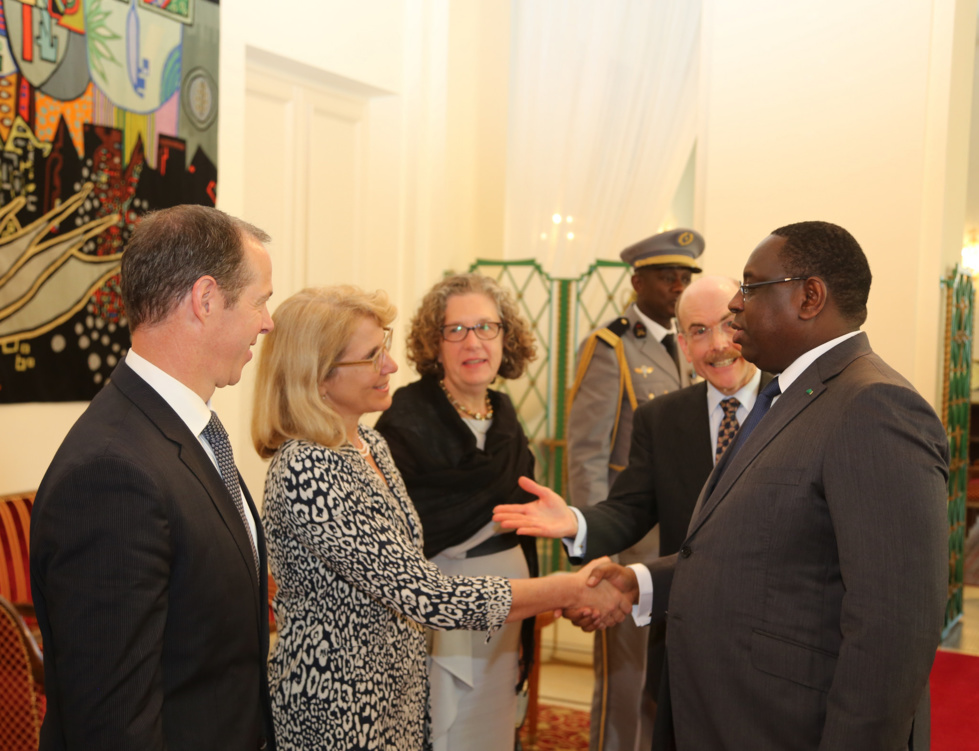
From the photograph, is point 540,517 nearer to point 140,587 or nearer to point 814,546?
point 814,546

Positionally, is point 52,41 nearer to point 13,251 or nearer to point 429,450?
point 13,251

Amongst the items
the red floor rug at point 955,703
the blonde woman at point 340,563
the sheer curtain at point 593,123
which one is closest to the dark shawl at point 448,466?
the blonde woman at point 340,563

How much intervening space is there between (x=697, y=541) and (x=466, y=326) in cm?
121

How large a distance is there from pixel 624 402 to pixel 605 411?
0.08 m

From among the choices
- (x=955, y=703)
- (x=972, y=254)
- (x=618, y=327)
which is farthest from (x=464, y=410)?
(x=972, y=254)

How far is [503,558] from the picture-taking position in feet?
8.17

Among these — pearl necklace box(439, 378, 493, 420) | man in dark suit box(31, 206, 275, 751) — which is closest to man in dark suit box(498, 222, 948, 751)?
man in dark suit box(31, 206, 275, 751)

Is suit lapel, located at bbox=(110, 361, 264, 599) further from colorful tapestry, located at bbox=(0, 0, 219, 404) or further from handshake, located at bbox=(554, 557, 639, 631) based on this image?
colorful tapestry, located at bbox=(0, 0, 219, 404)

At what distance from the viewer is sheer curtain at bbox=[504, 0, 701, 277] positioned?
16.5 feet

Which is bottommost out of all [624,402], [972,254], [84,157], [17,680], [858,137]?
[17,680]

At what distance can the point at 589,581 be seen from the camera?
2.15m

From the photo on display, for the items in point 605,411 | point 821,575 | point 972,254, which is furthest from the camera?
point 972,254

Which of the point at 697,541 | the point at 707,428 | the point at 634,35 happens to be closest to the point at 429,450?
the point at 707,428

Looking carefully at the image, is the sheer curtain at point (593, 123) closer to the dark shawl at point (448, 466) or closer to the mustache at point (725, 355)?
the dark shawl at point (448, 466)
